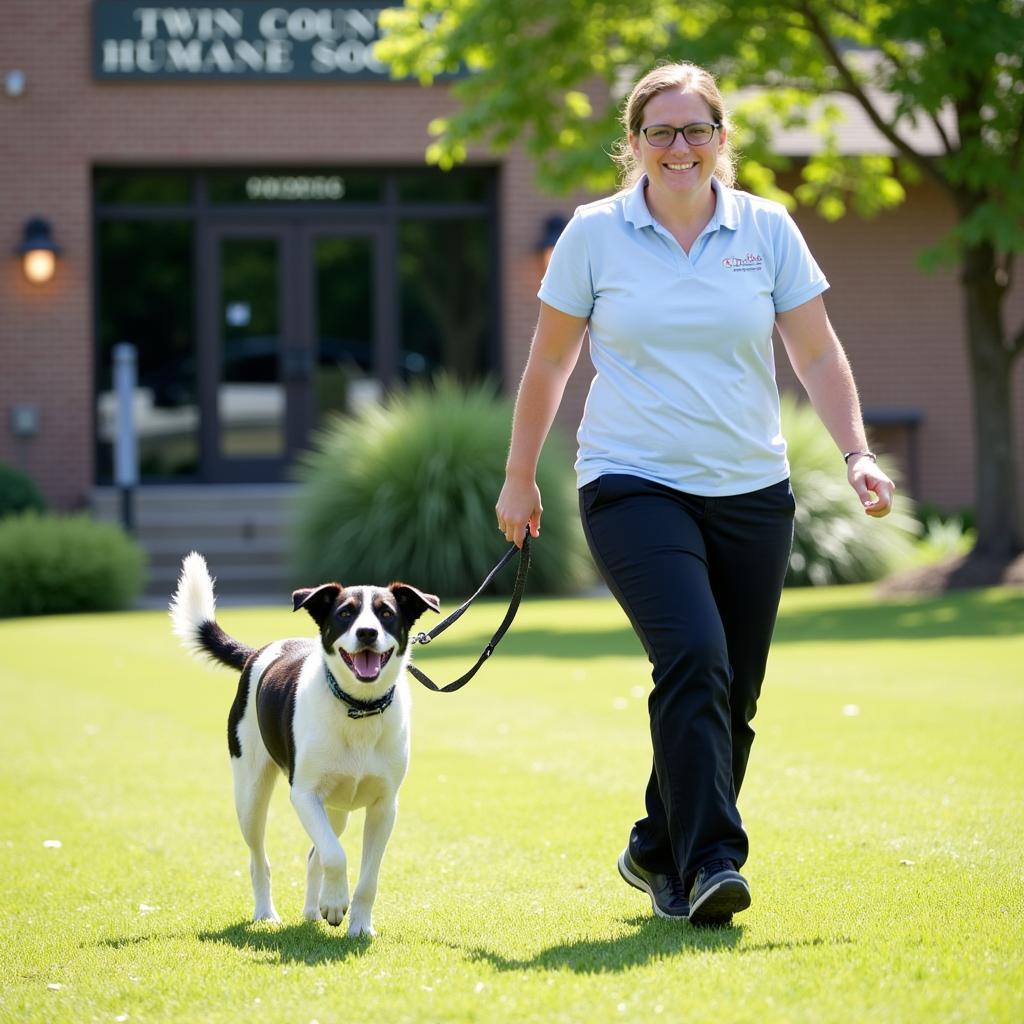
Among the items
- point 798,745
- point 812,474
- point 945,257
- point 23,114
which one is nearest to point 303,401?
point 23,114

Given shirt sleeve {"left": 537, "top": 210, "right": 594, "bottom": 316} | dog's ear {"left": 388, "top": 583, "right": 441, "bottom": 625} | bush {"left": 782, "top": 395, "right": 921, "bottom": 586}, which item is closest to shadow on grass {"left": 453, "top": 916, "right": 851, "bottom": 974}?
dog's ear {"left": 388, "top": 583, "right": 441, "bottom": 625}

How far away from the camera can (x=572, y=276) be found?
462 centimetres

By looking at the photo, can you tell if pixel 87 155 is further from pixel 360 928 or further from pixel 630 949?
pixel 630 949

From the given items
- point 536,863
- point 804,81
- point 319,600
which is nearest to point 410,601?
point 319,600

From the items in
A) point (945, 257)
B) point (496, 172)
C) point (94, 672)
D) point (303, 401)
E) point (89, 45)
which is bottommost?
point (94, 672)

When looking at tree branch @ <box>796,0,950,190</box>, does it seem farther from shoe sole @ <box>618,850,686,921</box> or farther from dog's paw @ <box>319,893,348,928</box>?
dog's paw @ <box>319,893,348,928</box>

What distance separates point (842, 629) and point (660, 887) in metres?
8.58

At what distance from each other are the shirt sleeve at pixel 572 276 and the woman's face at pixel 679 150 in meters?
0.25

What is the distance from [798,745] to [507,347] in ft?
40.5

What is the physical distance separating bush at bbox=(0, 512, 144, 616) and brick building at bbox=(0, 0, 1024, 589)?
9.13 feet

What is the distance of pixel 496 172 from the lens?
20125mm

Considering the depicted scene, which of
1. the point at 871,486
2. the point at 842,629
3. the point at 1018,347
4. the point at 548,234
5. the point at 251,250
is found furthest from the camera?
the point at 251,250

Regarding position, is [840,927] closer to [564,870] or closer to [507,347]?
[564,870]

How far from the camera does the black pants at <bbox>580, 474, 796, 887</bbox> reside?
14.4 feet
